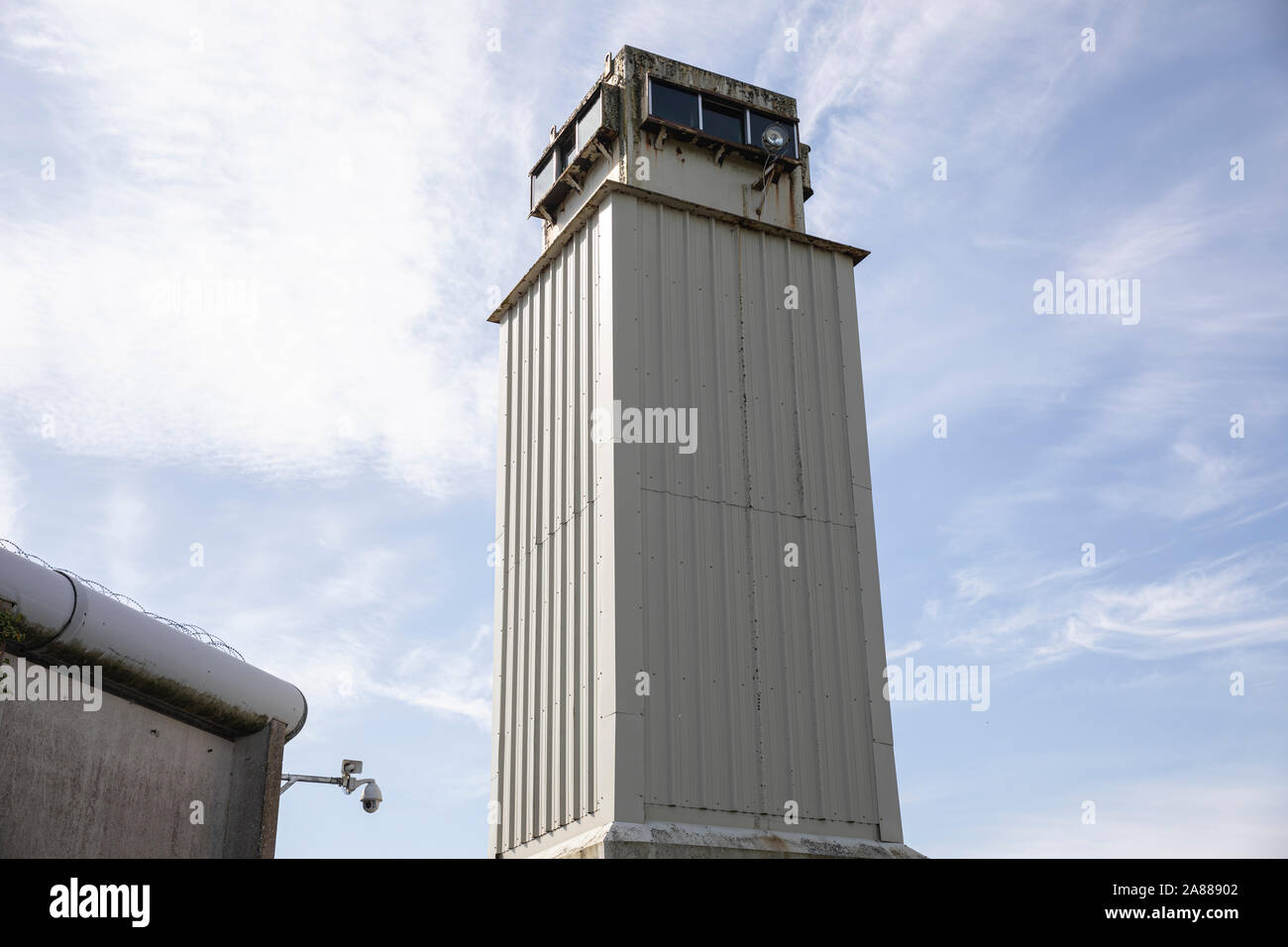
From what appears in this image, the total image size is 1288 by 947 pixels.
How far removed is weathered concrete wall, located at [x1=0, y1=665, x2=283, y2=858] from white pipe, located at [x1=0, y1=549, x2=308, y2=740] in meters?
0.45

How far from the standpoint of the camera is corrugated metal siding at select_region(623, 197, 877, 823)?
16234 mm

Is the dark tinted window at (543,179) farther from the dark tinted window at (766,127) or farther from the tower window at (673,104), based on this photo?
the dark tinted window at (766,127)

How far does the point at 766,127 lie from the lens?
21.5m

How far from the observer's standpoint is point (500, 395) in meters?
21.2

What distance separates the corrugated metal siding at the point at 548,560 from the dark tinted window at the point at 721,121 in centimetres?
312

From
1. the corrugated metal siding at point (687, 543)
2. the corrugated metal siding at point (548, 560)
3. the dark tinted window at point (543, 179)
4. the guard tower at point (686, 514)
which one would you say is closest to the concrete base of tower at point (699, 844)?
the guard tower at point (686, 514)

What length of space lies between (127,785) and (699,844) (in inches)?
469

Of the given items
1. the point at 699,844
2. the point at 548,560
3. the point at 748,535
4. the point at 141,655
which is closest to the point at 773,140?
the point at 748,535

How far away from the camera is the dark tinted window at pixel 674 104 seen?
2048 cm

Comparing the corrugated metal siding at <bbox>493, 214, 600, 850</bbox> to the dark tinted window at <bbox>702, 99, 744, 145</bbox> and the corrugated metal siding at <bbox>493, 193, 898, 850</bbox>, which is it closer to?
the corrugated metal siding at <bbox>493, 193, 898, 850</bbox>
